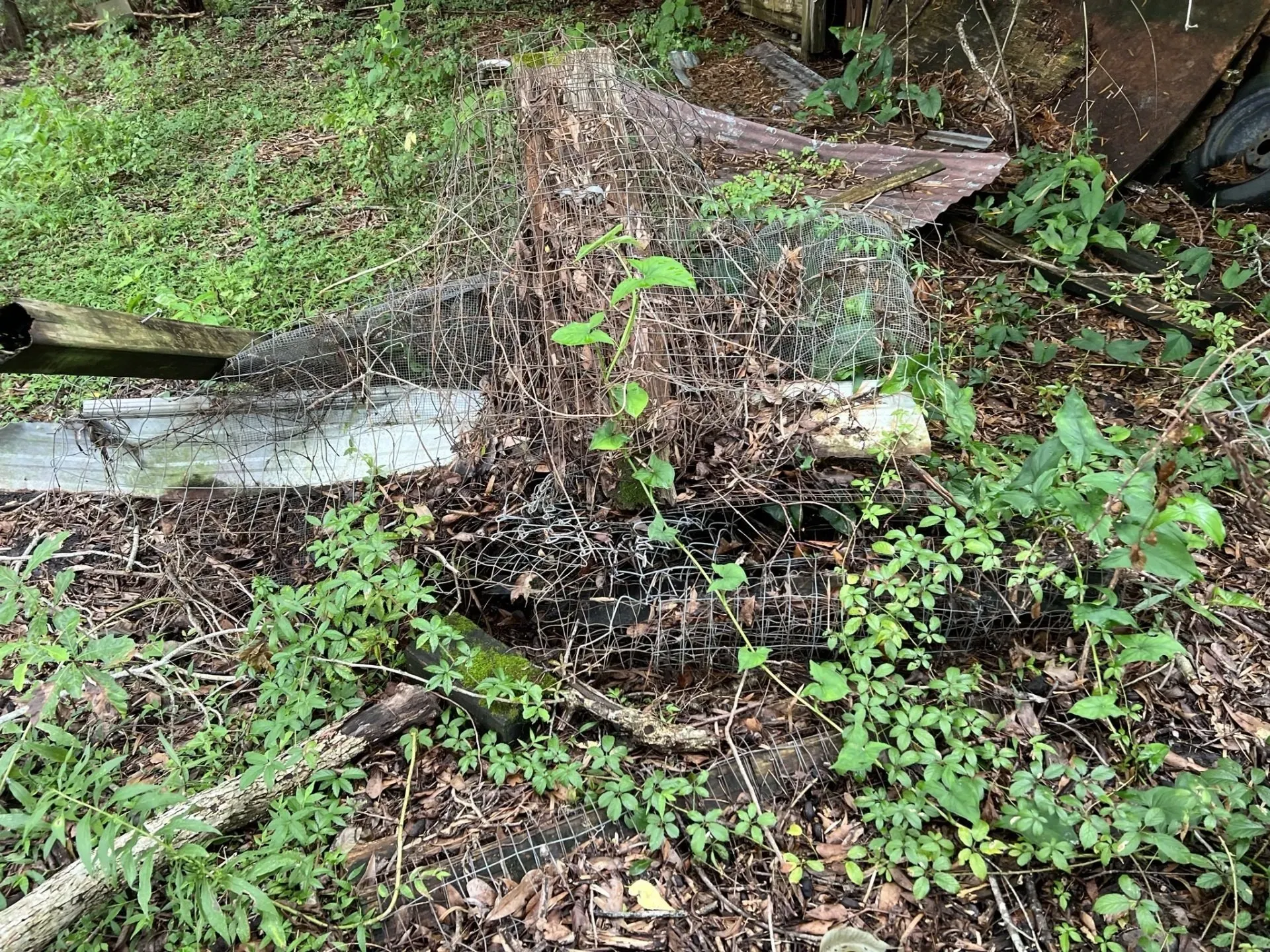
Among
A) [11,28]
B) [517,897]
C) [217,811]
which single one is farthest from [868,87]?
[11,28]

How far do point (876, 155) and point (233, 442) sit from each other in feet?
13.8

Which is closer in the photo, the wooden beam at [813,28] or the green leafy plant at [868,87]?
the green leafy plant at [868,87]

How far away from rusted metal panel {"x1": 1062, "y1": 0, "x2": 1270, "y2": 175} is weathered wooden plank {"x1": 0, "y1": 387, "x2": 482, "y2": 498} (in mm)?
4308

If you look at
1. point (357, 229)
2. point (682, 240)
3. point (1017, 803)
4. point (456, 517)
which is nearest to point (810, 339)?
point (682, 240)

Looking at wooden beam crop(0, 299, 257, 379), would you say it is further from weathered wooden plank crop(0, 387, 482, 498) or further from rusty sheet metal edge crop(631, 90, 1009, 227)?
rusty sheet metal edge crop(631, 90, 1009, 227)

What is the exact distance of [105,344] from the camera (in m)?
2.75

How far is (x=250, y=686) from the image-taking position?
276 centimetres

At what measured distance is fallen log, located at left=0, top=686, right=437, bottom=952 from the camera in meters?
1.96

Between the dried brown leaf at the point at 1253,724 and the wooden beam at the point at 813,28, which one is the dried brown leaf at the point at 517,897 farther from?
the wooden beam at the point at 813,28

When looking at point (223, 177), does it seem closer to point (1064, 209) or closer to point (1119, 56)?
point (1064, 209)

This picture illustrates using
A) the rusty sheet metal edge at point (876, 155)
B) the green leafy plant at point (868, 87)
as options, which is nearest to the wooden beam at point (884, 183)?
the rusty sheet metal edge at point (876, 155)

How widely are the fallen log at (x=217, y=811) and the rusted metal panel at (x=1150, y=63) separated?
512 centimetres

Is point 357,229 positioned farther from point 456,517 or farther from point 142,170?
point 456,517

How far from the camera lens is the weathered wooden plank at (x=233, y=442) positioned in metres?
3.34
